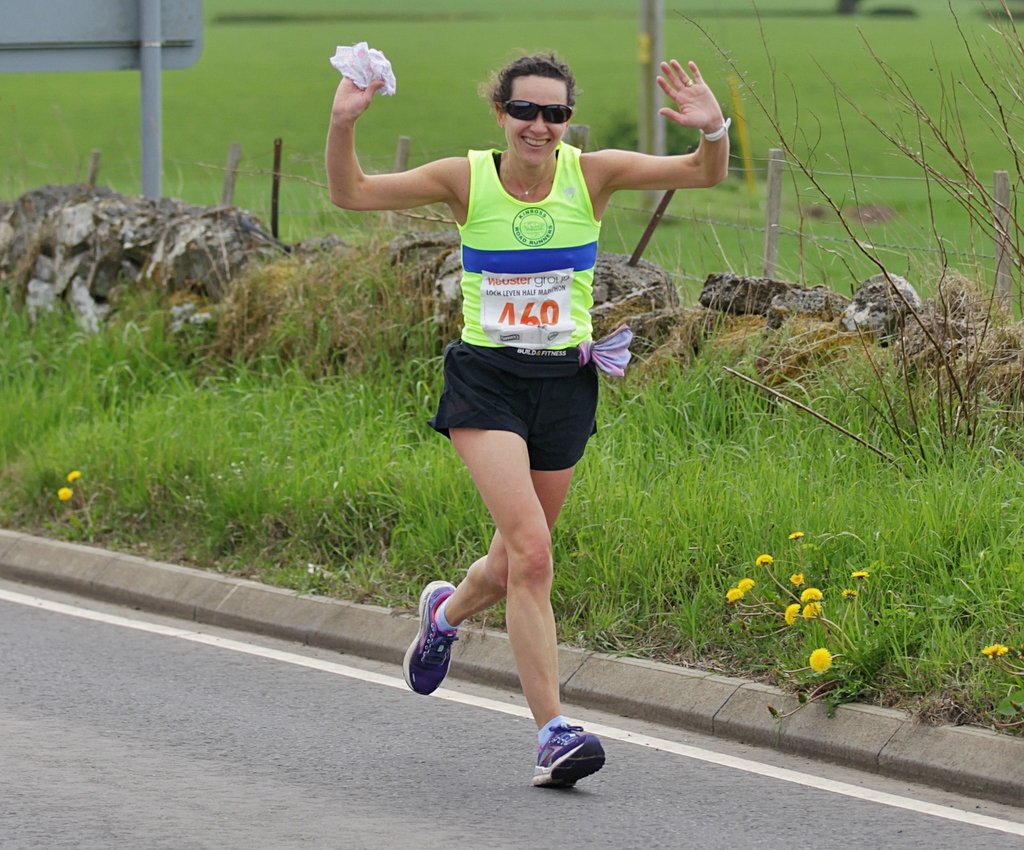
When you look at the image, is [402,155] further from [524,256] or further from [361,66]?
[361,66]

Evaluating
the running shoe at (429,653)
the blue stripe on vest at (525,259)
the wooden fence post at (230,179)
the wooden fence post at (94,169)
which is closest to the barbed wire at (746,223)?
the wooden fence post at (230,179)

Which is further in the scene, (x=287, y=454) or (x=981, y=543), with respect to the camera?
(x=287, y=454)

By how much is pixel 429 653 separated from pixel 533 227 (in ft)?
4.60

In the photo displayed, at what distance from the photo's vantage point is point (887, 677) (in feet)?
19.8

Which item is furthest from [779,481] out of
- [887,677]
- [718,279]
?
[718,279]

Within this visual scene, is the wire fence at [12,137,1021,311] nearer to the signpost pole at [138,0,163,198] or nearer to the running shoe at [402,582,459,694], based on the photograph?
the signpost pole at [138,0,163,198]

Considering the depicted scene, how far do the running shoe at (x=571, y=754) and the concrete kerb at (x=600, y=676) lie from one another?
842 millimetres

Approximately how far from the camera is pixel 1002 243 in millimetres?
7480

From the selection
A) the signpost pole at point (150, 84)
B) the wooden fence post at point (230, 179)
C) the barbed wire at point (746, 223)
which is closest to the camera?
the barbed wire at point (746, 223)

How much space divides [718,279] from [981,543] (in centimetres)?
294

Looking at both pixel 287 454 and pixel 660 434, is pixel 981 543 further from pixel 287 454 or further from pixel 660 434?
pixel 287 454

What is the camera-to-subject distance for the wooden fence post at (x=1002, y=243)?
7.43 meters

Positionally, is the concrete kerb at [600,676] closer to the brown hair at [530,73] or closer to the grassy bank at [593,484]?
the grassy bank at [593,484]

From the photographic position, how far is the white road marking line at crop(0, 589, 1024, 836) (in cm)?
538
